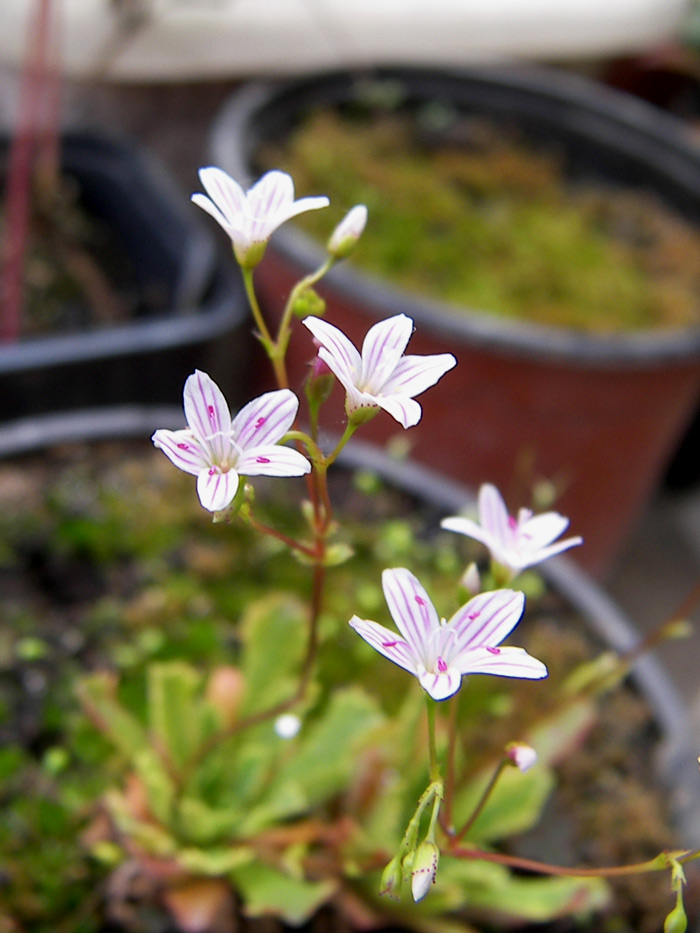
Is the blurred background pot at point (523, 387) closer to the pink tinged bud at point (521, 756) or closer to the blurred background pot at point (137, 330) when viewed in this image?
the blurred background pot at point (137, 330)

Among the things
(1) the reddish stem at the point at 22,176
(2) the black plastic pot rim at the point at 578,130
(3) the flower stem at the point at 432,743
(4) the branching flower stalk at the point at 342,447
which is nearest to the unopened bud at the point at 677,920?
(4) the branching flower stalk at the point at 342,447

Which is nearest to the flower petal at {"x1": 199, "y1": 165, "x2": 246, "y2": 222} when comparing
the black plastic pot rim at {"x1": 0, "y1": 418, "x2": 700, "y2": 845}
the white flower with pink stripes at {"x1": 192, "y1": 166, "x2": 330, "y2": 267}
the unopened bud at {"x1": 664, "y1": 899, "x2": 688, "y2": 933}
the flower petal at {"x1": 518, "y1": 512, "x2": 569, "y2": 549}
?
the white flower with pink stripes at {"x1": 192, "y1": 166, "x2": 330, "y2": 267}

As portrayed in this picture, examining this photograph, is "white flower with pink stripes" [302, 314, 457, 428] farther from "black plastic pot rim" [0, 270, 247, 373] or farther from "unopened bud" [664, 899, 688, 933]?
"black plastic pot rim" [0, 270, 247, 373]

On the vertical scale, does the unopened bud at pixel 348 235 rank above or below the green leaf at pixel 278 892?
above

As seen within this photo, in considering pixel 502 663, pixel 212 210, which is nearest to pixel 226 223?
pixel 212 210

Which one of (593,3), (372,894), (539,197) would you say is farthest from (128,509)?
(593,3)

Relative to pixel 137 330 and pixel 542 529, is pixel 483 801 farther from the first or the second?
pixel 137 330
